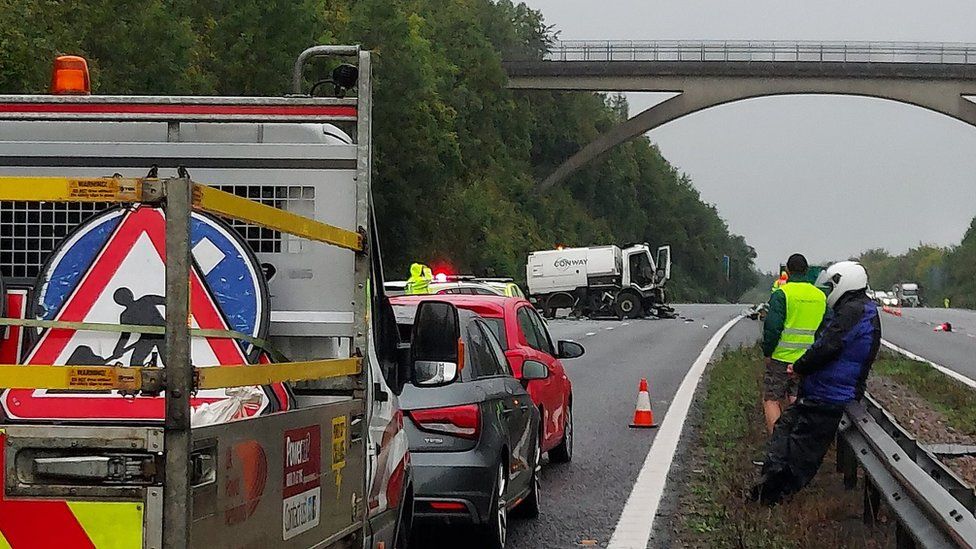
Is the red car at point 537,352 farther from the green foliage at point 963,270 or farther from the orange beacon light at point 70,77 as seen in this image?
the green foliage at point 963,270

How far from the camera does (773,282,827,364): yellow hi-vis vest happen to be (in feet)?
39.5

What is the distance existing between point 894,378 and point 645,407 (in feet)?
25.1

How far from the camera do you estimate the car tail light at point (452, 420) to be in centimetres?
827

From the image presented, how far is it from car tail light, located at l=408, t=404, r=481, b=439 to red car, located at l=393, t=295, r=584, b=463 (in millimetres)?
1839

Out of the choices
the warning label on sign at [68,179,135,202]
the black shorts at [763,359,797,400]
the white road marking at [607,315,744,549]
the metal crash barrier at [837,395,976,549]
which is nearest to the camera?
the warning label on sign at [68,179,135,202]

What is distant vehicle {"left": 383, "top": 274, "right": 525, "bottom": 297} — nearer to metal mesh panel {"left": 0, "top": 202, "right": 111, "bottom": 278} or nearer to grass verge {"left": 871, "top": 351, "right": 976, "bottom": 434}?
grass verge {"left": 871, "top": 351, "right": 976, "bottom": 434}

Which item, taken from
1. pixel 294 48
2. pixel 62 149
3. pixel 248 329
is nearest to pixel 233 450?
pixel 248 329

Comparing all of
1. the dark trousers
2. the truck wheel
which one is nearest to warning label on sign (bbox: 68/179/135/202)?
the dark trousers

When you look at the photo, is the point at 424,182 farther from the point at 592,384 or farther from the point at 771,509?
the point at 771,509

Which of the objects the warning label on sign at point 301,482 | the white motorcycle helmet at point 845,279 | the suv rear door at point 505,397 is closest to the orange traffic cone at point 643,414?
the white motorcycle helmet at point 845,279

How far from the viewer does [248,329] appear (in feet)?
15.5

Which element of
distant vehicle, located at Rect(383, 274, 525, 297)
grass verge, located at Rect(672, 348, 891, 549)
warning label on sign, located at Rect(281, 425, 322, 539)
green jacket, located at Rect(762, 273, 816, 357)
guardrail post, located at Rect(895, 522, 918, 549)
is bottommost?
grass verge, located at Rect(672, 348, 891, 549)

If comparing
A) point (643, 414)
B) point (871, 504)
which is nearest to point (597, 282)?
point (643, 414)

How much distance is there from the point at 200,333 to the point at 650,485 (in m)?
7.78
